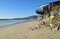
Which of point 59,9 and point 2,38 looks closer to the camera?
point 2,38

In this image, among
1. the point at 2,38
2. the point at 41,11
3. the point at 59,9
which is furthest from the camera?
the point at 41,11

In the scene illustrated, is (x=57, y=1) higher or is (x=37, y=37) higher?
(x=57, y=1)

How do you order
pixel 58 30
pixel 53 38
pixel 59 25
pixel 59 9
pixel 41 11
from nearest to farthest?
pixel 53 38 → pixel 58 30 → pixel 59 25 → pixel 59 9 → pixel 41 11

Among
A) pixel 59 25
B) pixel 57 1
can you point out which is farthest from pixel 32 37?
pixel 57 1

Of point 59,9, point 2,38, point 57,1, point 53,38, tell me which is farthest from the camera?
point 57,1

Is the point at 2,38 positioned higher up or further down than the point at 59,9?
further down

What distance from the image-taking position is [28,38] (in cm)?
1097

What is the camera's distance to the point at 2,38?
11781mm

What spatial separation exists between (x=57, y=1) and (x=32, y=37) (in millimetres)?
24782

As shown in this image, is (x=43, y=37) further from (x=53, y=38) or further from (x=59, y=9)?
(x=59, y=9)

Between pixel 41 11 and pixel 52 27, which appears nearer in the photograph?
pixel 52 27

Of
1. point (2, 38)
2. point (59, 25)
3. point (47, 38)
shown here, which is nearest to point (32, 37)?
point (47, 38)

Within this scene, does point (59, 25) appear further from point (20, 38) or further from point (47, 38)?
point (20, 38)

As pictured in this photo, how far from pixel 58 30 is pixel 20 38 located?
13.7 feet
